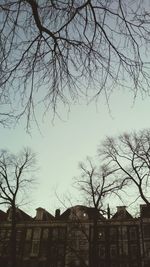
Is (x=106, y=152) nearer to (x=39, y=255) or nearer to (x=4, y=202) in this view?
(x=4, y=202)

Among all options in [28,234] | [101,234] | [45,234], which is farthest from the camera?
[28,234]

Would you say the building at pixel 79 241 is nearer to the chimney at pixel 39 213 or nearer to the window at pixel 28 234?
the window at pixel 28 234

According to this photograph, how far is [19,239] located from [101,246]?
38.5 ft

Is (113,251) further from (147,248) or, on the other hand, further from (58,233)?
(58,233)

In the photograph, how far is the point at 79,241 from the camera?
39.3m

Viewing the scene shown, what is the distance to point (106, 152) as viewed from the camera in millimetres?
25031

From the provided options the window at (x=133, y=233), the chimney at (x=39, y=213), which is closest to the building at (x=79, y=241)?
the window at (x=133, y=233)

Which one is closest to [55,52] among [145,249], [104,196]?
[104,196]

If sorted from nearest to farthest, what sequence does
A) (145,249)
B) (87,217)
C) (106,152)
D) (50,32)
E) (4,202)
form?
(50,32), (106,152), (4,202), (145,249), (87,217)

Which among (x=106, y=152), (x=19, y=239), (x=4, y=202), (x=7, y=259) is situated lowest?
(x=7, y=259)

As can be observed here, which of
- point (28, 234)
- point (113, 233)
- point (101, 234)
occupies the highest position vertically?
point (113, 233)

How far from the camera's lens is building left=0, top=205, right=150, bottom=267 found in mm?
37000

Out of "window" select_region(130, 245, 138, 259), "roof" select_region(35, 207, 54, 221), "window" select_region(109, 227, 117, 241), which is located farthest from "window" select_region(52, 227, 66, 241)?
"window" select_region(130, 245, 138, 259)

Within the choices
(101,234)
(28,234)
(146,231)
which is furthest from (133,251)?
(28,234)
